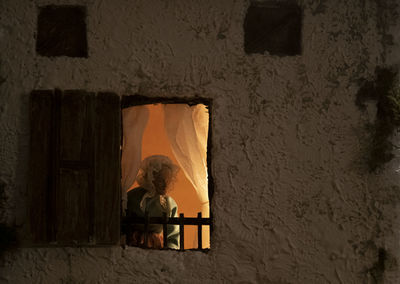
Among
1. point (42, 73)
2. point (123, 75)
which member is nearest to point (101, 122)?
point (123, 75)

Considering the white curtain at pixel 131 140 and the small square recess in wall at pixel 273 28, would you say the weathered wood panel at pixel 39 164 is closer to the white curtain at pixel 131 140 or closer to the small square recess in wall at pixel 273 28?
the white curtain at pixel 131 140

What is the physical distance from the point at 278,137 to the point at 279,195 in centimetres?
40

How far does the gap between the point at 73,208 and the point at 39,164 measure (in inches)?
14.3

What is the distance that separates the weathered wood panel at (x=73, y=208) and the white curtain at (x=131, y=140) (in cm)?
46

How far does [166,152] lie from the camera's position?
17.4ft

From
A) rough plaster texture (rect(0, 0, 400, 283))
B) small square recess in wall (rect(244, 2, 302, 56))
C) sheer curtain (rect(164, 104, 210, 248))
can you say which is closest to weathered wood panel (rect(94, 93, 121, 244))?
rough plaster texture (rect(0, 0, 400, 283))

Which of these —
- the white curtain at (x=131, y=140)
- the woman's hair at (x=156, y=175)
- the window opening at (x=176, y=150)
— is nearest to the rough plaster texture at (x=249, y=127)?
the window opening at (x=176, y=150)

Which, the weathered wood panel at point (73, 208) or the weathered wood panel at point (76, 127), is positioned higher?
the weathered wood panel at point (76, 127)

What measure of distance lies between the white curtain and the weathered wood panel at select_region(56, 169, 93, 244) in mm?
458

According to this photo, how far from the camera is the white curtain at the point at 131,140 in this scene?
3174 millimetres

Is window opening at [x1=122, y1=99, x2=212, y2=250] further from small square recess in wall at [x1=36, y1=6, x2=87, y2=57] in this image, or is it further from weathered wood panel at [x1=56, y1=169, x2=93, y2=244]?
small square recess in wall at [x1=36, y1=6, x2=87, y2=57]

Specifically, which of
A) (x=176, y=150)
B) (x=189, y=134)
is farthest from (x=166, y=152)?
(x=189, y=134)

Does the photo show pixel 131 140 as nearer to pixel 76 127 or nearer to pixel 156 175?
pixel 76 127

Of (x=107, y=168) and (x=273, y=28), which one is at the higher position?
(x=273, y=28)
